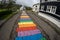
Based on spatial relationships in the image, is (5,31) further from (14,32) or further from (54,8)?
(54,8)

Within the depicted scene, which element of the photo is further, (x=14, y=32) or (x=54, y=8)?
(x=54, y=8)

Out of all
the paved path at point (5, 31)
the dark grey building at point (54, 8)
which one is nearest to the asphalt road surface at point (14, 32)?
the paved path at point (5, 31)

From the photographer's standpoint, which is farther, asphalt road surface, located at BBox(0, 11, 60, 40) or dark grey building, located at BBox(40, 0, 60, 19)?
dark grey building, located at BBox(40, 0, 60, 19)

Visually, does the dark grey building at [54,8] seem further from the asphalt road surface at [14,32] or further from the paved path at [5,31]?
the paved path at [5,31]

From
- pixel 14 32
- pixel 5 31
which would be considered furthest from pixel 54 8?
pixel 5 31

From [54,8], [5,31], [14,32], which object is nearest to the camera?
[14,32]

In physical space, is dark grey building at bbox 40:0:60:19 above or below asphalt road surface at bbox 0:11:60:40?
above

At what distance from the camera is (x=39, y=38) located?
11.3 metres

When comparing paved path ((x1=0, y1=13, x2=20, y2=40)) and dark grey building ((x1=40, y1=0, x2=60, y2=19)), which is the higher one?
dark grey building ((x1=40, y1=0, x2=60, y2=19))

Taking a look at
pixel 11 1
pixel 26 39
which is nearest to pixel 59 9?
pixel 26 39

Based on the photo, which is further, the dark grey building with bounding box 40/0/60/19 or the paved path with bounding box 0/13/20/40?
the dark grey building with bounding box 40/0/60/19

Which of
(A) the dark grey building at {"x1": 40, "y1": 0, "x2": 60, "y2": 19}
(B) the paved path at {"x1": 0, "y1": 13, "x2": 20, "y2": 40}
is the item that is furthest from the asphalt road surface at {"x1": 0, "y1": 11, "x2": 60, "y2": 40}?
(A) the dark grey building at {"x1": 40, "y1": 0, "x2": 60, "y2": 19}

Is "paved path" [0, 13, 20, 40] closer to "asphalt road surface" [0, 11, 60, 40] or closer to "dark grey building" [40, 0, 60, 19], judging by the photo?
"asphalt road surface" [0, 11, 60, 40]

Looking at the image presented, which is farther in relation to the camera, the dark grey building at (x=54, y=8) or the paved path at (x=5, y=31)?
the dark grey building at (x=54, y=8)
